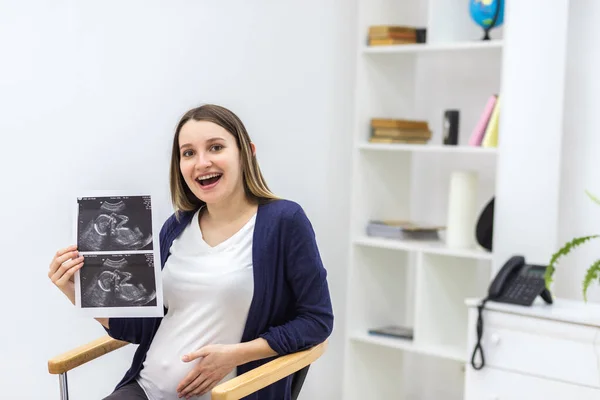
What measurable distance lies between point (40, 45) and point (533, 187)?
1.77 m

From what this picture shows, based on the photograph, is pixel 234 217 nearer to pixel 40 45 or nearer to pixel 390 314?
pixel 40 45

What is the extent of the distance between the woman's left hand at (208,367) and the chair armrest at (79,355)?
26cm

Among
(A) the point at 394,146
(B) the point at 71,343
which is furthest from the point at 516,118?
(B) the point at 71,343

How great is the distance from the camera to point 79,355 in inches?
77.7

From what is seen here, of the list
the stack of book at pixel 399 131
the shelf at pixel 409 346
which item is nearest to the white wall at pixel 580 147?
the shelf at pixel 409 346

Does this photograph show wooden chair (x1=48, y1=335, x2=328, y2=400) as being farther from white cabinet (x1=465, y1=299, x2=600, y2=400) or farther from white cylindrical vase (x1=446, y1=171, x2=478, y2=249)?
white cylindrical vase (x1=446, y1=171, x2=478, y2=249)

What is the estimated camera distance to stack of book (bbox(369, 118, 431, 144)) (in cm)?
342

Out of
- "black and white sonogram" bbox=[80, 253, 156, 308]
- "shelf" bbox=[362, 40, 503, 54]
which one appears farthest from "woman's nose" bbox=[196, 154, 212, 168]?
"shelf" bbox=[362, 40, 503, 54]

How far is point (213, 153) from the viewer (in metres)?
1.96

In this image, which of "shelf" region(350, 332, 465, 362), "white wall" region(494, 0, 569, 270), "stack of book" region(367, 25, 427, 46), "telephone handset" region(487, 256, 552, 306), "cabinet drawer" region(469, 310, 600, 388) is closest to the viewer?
"cabinet drawer" region(469, 310, 600, 388)

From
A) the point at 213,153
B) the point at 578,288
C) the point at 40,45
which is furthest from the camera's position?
the point at 578,288

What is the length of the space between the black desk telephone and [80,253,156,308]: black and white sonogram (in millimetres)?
1358

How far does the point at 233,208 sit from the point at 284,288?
24 cm

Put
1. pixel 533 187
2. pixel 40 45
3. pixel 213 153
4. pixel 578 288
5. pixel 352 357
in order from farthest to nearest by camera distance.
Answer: pixel 352 357 < pixel 578 288 < pixel 533 187 < pixel 40 45 < pixel 213 153
